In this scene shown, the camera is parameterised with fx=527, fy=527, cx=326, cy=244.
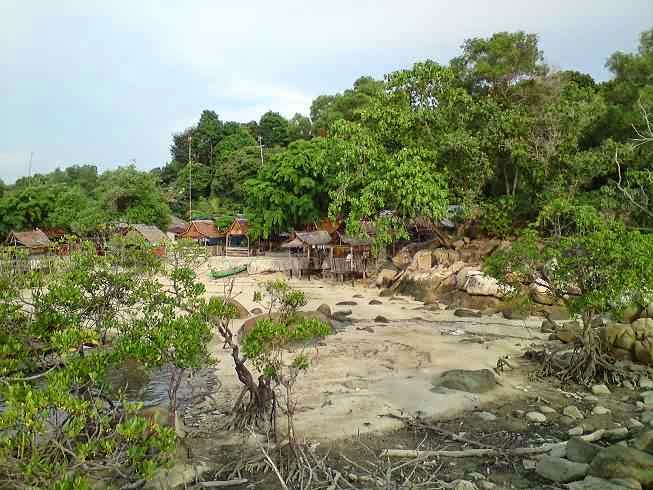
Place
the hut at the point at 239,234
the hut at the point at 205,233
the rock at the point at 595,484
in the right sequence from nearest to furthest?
the rock at the point at 595,484 < the hut at the point at 239,234 < the hut at the point at 205,233

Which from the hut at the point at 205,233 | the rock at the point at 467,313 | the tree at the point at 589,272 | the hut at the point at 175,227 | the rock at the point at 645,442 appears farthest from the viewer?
the hut at the point at 175,227

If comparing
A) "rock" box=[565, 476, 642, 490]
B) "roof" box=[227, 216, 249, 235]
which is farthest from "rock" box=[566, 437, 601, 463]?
"roof" box=[227, 216, 249, 235]

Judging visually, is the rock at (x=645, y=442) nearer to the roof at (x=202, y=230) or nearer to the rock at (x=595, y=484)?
the rock at (x=595, y=484)

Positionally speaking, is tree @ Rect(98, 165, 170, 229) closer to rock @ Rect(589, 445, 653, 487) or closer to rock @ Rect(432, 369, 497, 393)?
rock @ Rect(432, 369, 497, 393)

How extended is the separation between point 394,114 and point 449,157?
10.9 ft

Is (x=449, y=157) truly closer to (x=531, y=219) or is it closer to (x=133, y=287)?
(x=531, y=219)

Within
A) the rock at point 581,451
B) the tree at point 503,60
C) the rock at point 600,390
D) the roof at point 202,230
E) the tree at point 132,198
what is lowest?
the rock at point 600,390

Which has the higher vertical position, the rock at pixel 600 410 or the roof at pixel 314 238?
the roof at pixel 314 238

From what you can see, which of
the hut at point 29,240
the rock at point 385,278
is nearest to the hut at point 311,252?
the rock at point 385,278

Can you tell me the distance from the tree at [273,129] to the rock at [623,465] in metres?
51.4

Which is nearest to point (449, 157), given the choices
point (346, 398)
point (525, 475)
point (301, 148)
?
point (301, 148)

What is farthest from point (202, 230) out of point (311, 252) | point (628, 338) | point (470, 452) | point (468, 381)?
point (470, 452)

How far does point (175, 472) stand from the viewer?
7.86 metres

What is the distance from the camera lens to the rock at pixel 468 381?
1156 centimetres
